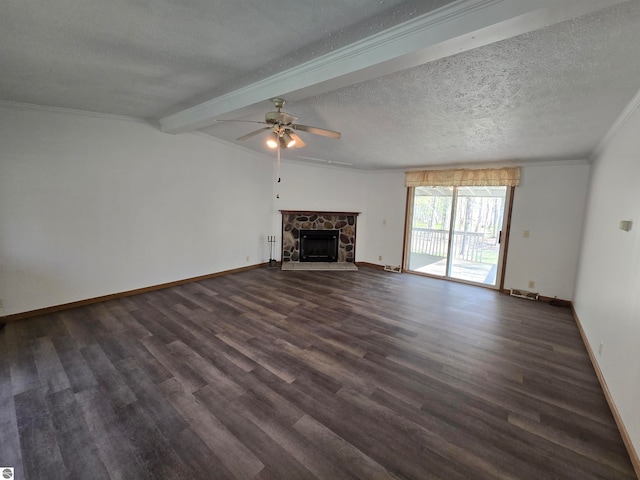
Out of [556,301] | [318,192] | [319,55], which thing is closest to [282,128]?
[319,55]

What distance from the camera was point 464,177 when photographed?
5.09 meters

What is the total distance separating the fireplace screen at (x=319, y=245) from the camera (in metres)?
6.42

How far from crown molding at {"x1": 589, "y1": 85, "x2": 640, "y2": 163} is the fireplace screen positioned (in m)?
4.50

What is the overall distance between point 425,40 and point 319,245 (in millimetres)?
5207

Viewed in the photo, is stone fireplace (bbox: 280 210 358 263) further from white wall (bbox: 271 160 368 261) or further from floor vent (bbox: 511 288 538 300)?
floor vent (bbox: 511 288 538 300)

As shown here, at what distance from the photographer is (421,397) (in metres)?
2.11

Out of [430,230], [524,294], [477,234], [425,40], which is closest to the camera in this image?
[425,40]

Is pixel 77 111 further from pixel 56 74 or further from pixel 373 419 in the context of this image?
pixel 373 419

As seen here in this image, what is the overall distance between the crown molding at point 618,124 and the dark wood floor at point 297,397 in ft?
7.43

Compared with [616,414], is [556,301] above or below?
above

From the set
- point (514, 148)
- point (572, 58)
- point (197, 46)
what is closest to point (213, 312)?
point (197, 46)

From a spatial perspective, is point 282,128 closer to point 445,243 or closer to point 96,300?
point 96,300

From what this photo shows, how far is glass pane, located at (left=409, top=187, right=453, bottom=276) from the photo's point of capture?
5609 millimetres

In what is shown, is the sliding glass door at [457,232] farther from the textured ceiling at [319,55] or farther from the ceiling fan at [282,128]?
the ceiling fan at [282,128]
